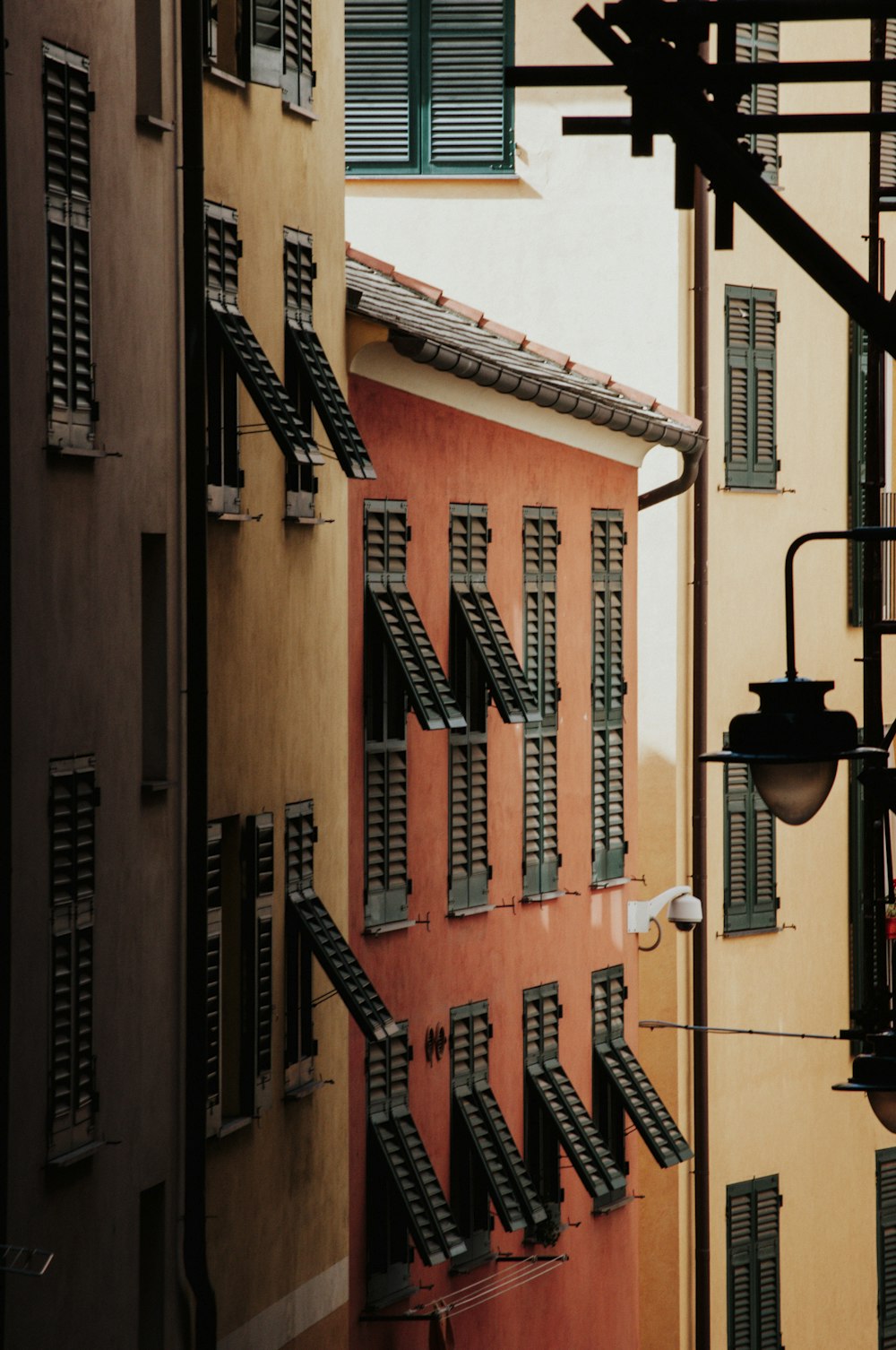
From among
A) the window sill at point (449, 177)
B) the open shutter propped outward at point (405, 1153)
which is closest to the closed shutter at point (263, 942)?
the open shutter propped outward at point (405, 1153)

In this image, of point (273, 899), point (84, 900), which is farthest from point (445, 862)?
point (84, 900)

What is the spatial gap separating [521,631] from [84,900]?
7.05 metres

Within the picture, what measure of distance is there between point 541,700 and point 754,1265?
24.2 feet

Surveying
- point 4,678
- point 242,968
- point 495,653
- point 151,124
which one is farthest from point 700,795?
point 4,678

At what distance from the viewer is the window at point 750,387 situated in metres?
22.2

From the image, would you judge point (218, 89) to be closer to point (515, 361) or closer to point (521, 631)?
point (515, 361)

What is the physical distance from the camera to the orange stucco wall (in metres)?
15.3

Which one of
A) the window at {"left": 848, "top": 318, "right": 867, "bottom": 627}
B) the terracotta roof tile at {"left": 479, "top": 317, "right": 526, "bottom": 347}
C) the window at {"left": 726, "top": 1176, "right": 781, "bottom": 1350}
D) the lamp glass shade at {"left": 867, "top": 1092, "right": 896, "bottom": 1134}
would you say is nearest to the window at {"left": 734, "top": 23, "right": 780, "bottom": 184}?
the window at {"left": 848, "top": 318, "right": 867, "bottom": 627}

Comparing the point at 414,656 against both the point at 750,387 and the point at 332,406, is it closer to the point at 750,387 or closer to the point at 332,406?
the point at 332,406

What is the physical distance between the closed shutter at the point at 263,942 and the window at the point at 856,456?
11.1 meters

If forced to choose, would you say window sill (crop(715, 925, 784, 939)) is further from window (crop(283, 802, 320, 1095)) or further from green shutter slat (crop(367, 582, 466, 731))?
window (crop(283, 802, 320, 1095))

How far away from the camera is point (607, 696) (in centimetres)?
1928

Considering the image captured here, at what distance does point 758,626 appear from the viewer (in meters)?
22.4

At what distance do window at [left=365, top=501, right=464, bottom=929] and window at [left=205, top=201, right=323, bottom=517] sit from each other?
234 cm
